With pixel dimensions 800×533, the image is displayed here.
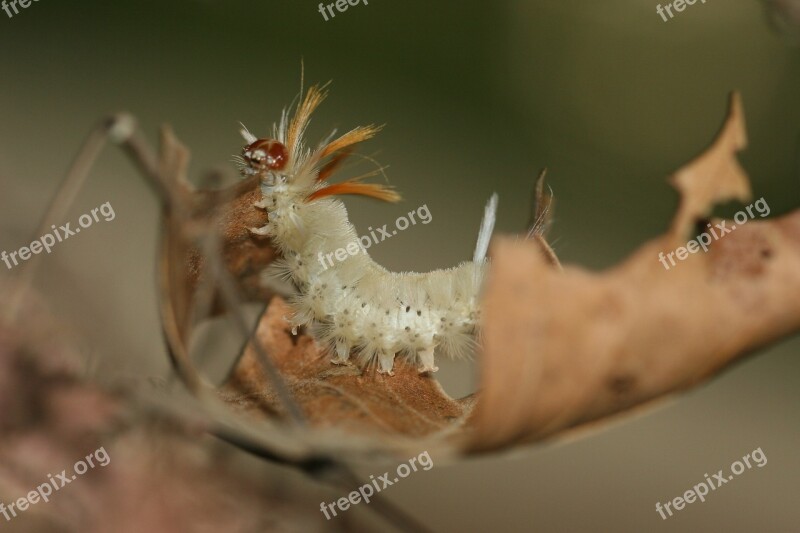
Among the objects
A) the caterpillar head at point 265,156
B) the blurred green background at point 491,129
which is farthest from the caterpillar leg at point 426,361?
the blurred green background at point 491,129

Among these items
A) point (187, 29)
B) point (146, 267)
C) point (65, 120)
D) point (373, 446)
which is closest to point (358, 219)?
point (146, 267)

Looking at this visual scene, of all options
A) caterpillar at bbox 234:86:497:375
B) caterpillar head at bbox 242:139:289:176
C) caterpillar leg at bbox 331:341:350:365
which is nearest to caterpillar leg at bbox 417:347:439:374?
caterpillar at bbox 234:86:497:375

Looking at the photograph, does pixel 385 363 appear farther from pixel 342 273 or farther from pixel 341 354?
pixel 342 273

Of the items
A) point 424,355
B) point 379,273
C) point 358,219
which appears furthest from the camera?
point 358,219

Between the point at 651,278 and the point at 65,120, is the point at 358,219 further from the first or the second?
the point at 651,278

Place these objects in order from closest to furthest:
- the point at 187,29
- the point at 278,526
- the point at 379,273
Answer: the point at 278,526 < the point at 379,273 < the point at 187,29
